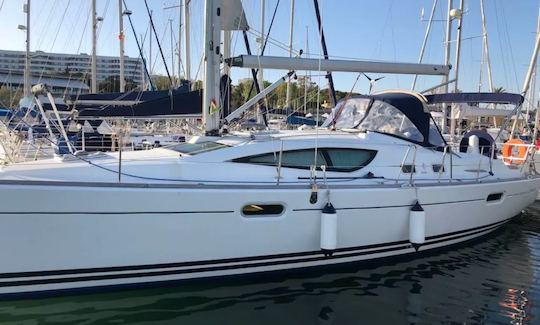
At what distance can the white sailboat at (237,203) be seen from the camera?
4590 millimetres

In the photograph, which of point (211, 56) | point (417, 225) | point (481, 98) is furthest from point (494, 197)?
point (211, 56)

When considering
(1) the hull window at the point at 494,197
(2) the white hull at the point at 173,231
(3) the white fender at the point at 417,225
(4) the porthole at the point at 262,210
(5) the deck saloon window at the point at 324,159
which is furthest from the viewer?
(1) the hull window at the point at 494,197

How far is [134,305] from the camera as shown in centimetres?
486

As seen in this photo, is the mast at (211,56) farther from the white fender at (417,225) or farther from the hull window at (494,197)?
the hull window at (494,197)

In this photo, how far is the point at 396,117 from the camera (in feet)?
23.8

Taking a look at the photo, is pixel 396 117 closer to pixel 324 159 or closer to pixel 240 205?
pixel 324 159

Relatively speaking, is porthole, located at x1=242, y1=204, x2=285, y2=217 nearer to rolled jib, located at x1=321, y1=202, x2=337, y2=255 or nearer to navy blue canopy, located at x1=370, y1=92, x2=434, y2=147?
rolled jib, located at x1=321, y1=202, x2=337, y2=255

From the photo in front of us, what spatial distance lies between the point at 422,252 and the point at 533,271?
151 centimetres

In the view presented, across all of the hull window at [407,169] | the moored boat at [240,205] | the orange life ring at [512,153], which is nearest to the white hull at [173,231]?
the moored boat at [240,205]

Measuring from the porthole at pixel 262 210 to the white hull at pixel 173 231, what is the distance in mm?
81

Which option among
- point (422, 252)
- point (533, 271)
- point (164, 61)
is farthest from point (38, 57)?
point (533, 271)

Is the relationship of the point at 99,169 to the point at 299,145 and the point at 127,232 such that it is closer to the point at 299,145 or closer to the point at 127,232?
the point at 127,232

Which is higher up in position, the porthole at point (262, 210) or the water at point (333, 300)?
the porthole at point (262, 210)

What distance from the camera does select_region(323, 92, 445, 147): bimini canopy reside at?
23.5ft
